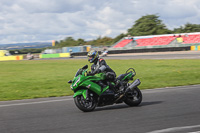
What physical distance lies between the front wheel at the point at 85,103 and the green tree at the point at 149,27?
80087 millimetres

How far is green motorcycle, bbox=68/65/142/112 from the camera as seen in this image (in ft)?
21.5

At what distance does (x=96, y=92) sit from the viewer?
681 cm

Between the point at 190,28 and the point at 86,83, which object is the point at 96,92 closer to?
the point at 86,83

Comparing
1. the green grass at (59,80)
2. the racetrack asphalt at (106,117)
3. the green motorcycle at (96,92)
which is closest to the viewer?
the racetrack asphalt at (106,117)

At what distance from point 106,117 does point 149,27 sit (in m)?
83.5

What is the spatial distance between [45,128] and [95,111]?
186cm

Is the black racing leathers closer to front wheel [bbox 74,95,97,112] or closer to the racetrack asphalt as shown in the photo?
front wheel [bbox 74,95,97,112]

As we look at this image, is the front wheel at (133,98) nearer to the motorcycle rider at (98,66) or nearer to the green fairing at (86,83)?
the motorcycle rider at (98,66)

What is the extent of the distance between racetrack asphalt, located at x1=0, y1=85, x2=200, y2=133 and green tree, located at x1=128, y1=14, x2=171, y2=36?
7879 centimetres

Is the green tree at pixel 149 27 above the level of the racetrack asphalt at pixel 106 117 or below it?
above

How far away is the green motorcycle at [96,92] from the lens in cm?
654

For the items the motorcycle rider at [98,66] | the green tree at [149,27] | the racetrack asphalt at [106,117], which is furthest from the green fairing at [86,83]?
the green tree at [149,27]

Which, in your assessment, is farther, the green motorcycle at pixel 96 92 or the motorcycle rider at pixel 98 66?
the motorcycle rider at pixel 98 66

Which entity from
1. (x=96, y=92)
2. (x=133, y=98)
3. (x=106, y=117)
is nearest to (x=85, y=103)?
(x=96, y=92)
